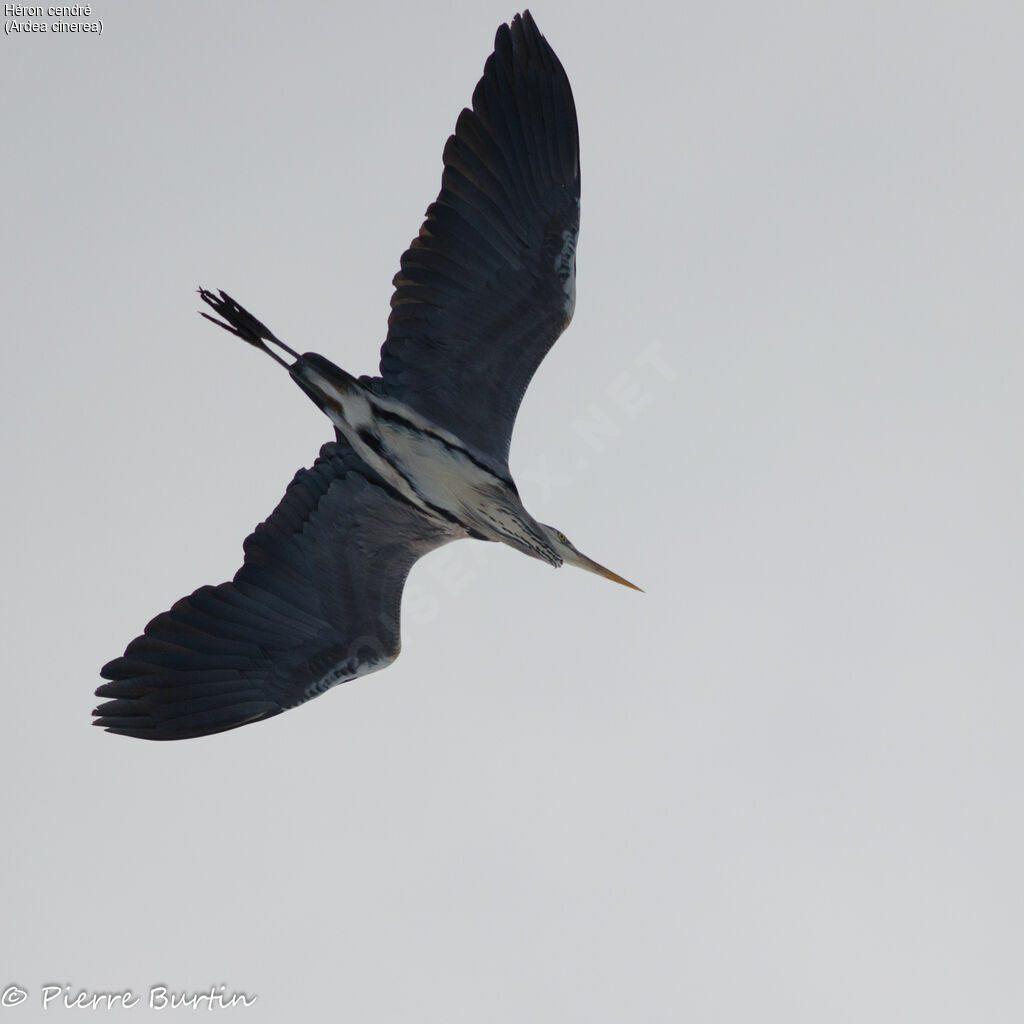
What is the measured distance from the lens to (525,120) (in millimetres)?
11672

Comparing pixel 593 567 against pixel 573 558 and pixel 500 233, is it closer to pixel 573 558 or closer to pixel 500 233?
pixel 573 558

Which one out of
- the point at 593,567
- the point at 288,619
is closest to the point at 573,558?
the point at 593,567

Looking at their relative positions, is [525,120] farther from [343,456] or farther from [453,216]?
[343,456]

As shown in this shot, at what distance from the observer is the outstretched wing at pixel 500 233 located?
11570mm

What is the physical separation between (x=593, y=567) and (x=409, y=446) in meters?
2.06

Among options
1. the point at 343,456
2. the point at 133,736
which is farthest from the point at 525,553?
the point at 133,736

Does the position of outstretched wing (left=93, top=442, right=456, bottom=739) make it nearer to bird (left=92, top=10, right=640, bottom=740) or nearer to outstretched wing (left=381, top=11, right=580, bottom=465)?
bird (left=92, top=10, right=640, bottom=740)

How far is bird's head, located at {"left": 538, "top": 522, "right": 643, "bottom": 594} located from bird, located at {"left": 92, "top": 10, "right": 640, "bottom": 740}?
0.04 m

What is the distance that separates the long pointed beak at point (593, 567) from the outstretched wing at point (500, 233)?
1.93 metres

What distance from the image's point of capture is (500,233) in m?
11.6

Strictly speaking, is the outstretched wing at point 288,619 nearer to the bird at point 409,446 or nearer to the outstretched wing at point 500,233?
the bird at point 409,446

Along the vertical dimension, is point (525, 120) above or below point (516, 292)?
above

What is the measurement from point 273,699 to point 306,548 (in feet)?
4.17

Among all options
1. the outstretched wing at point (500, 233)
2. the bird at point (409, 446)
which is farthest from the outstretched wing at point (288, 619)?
the outstretched wing at point (500, 233)
